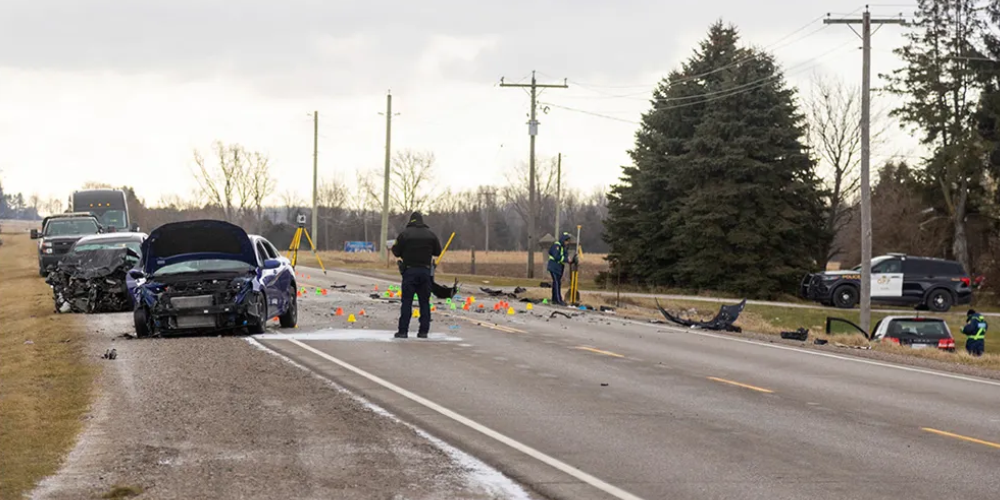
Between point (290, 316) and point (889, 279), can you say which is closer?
point (290, 316)

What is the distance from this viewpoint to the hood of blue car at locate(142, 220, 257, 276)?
60.8ft

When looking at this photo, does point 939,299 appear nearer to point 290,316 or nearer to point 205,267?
point 290,316

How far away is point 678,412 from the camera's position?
11367 millimetres

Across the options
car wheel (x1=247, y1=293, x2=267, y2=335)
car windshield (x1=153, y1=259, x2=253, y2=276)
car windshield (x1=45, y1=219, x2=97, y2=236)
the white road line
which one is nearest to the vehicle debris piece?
car wheel (x1=247, y1=293, x2=267, y2=335)

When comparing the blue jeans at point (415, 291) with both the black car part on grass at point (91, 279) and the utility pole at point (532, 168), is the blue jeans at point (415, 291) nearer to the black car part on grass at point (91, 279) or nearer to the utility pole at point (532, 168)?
the black car part on grass at point (91, 279)

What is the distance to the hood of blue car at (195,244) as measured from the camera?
730 inches

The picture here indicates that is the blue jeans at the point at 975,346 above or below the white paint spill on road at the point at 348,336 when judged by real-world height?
below

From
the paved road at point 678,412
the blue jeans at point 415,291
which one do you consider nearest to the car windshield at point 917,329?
the paved road at point 678,412

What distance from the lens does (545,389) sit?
12984 millimetres

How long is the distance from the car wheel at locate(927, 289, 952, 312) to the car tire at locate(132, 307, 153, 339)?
33186 millimetres

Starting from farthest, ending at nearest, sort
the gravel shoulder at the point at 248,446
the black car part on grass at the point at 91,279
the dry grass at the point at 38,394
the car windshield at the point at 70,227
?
1. the car windshield at the point at 70,227
2. the black car part on grass at the point at 91,279
3. the dry grass at the point at 38,394
4. the gravel shoulder at the point at 248,446

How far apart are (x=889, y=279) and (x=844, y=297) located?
1.77 meters

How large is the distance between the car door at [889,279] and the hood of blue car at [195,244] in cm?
3080

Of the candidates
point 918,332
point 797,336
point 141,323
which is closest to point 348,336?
point 141,323
